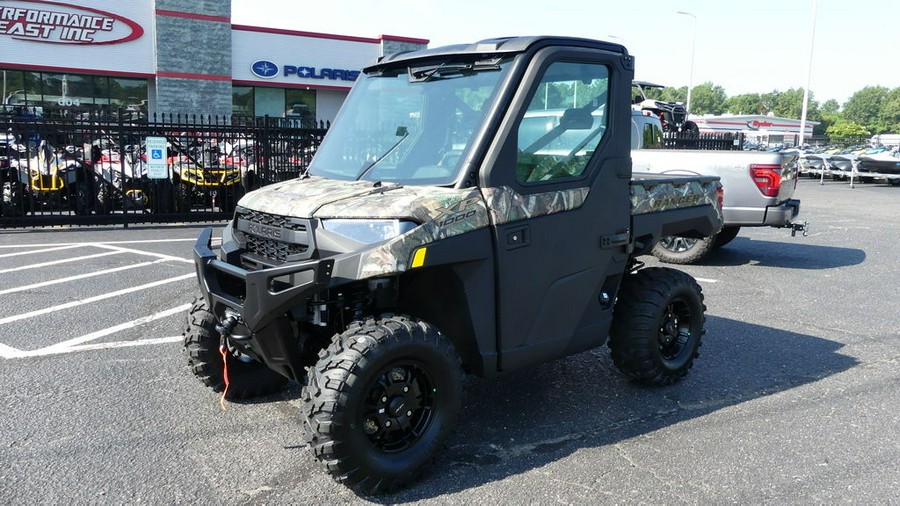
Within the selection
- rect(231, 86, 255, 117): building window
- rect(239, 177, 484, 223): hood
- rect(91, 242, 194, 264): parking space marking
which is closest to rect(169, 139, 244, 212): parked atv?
rect(91, 242, 194, 264): parking space marking

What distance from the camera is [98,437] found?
3938mm

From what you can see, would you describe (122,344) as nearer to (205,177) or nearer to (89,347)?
(89,347)

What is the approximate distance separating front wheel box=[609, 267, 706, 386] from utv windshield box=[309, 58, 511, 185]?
69.7 inches

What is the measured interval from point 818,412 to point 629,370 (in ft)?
4.03

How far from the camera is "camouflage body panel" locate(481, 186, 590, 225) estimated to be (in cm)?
356

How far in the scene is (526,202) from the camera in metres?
3.72

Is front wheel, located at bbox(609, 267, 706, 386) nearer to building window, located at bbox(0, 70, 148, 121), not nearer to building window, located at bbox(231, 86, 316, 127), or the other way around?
building window, located at bbox(0, 70, 148, 121)

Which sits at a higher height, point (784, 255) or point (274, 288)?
point (274, 288)

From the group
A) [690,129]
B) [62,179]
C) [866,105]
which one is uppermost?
[866,105]

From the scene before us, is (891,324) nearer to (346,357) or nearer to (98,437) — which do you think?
(346,357)

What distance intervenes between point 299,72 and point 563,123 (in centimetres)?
2842

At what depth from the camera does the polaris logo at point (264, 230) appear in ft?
11.8

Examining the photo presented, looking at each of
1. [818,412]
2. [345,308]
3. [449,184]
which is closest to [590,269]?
[449,184]


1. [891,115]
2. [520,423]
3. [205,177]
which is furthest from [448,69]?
[891,115]
